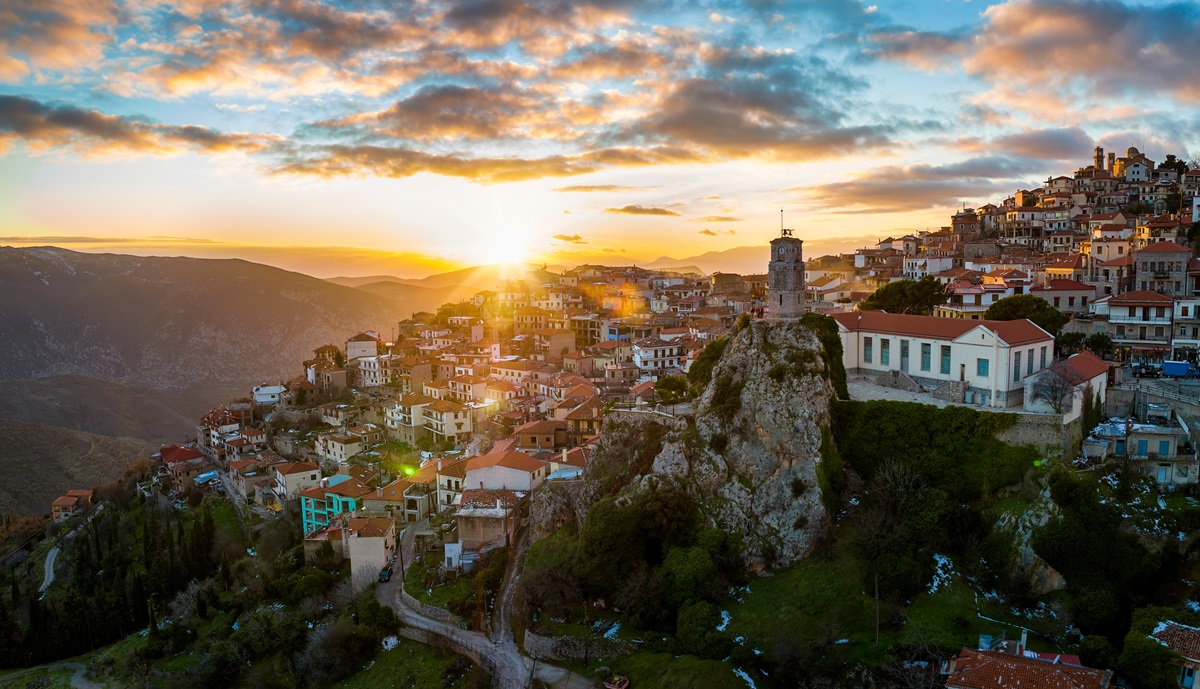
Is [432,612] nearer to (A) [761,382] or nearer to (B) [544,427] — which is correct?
(B) [544,427]

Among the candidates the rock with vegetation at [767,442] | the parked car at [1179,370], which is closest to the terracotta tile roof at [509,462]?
the rock with vegetation at [767,442]

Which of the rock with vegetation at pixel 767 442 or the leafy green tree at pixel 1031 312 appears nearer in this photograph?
the rock with vegetation at pixel 767 442

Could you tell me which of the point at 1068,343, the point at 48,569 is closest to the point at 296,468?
the point at 48,569

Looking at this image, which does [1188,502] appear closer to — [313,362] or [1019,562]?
[1019,562]

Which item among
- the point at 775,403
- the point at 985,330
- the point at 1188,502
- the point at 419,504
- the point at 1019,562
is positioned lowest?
the point at 419,504

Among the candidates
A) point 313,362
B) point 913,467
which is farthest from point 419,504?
point 313,362

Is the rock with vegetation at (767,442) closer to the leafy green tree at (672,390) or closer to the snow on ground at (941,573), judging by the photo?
the snow on ground at (941,573)
